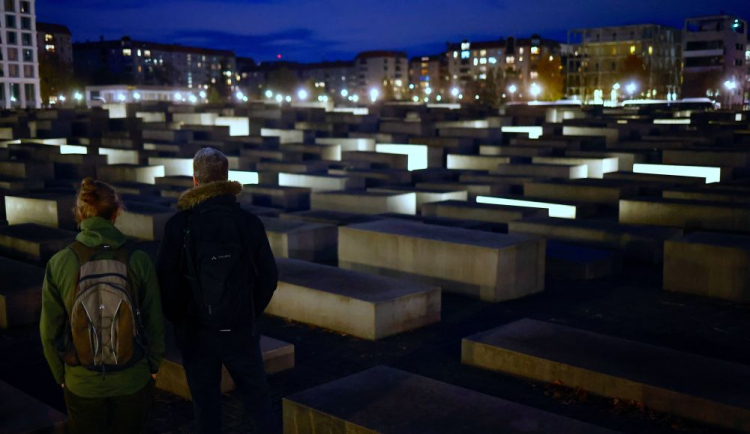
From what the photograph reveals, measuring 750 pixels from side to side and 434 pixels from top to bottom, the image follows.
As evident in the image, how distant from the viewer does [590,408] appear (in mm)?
5699

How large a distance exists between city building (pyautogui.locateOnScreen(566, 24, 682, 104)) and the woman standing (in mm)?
102373

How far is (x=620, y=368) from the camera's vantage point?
5.92 m

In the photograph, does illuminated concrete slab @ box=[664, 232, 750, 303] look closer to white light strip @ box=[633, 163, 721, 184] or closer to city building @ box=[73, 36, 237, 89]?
white light strip @ box=[633, 163, 721, 184]

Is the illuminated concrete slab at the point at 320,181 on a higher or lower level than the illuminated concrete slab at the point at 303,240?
higher

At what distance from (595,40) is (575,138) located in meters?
94.3

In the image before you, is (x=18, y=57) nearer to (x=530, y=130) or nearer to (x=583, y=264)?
(x=530, y=130)

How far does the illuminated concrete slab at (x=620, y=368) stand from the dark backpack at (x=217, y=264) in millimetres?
3053

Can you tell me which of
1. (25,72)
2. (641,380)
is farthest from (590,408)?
(25,72)

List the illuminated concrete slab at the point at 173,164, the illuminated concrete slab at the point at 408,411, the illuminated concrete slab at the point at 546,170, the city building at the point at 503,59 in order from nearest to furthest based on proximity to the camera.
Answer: the illuminated concrete slab at the point at 408,411, the illuminated concrete slab at the point at 546,170, the illuminated concrete slab at the point at 173,164, the city building at the point at 503,59

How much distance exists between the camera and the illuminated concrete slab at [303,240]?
429 inches

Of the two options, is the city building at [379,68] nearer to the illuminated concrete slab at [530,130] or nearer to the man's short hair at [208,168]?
the illuminated concrete slab at [530,130]

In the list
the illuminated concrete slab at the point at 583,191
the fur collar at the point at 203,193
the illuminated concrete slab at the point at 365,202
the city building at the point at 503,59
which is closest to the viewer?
the fur collar at the point at 203,193

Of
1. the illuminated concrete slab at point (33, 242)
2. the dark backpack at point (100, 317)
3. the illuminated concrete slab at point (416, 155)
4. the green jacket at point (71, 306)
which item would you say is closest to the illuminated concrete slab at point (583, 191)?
the illuminated concrete slab at point (416, 155)

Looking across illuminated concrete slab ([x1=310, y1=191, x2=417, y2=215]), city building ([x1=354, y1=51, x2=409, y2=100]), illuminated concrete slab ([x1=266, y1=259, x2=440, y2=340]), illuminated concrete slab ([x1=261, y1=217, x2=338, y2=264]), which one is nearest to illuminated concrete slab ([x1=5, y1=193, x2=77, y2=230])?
illuminated concrete slab ([x1=261, y1=217, x2=338, y2=264])
